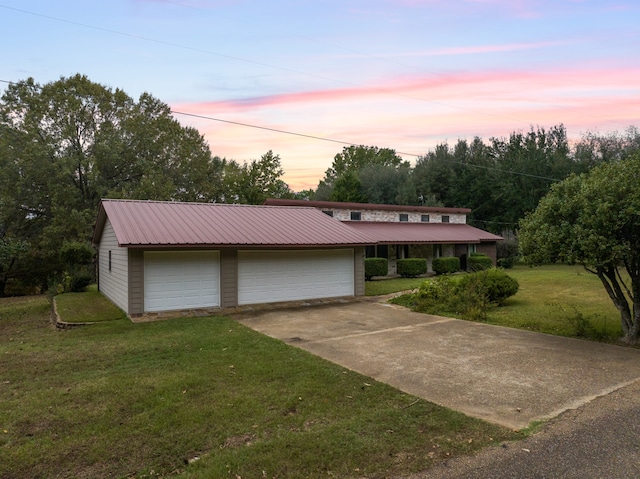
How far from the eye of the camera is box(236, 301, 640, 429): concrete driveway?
16.7ft

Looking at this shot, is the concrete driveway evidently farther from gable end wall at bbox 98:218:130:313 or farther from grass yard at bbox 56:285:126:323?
gable end wall at bbox 98:218:130:313

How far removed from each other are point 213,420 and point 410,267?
18935 mm

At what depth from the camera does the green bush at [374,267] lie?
21170 mm

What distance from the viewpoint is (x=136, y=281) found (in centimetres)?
1166

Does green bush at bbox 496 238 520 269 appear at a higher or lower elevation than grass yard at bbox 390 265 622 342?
higher

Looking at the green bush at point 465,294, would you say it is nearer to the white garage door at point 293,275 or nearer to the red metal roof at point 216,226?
the white garage door at point 293,275

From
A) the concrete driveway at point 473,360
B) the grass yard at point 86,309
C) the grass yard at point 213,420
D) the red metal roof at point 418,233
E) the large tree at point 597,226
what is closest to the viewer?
the grass yard at point 213,420

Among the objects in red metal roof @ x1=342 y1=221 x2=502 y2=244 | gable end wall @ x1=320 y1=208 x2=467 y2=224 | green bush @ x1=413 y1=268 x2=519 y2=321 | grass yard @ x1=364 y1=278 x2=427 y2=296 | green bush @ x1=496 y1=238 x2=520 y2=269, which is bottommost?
grass yard @ x1=364 y1=278 x2=427 y2=296

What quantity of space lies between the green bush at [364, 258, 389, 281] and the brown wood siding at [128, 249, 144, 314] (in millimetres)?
11925

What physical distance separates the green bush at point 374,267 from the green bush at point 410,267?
50.4 inches

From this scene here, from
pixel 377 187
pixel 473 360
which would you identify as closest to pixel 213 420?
pixel 473 360

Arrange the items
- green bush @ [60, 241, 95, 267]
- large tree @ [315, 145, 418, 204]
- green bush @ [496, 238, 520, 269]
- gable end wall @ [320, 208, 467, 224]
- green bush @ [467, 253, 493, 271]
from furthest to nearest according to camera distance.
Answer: large tree @ [315, 145, 418, 204]
green bush @ [496, 238, 520, 269]
green bush @ [467, 253, 493, 271]
gable end wall @ [320, 208, 467, 224]
green bush @ [60, 241, 95, 267]

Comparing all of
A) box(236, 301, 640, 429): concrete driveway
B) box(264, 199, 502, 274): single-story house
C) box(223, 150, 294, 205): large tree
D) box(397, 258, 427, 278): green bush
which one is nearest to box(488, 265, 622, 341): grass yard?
box(236, 301, 640, 429): concrete driveway

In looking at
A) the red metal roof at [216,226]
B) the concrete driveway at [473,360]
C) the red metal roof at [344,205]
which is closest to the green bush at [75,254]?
the red metal roof at [216,226]
